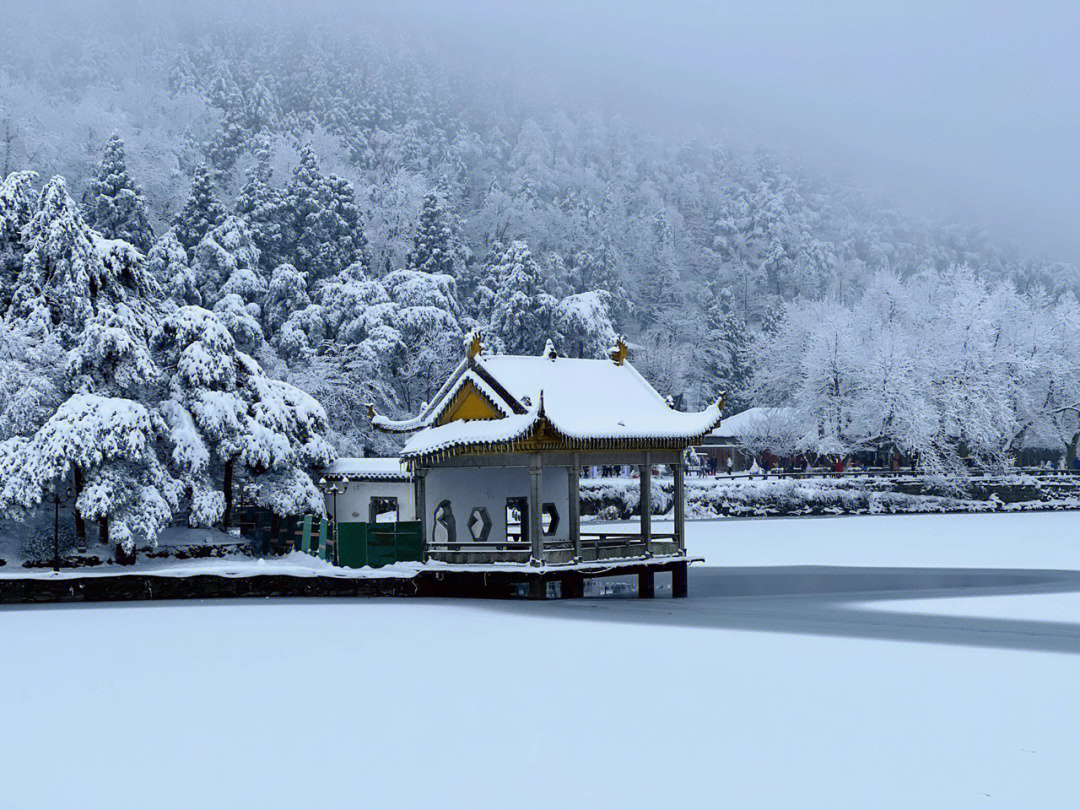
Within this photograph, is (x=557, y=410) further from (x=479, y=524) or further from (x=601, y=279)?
(x=601, y=279)

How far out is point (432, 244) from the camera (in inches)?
3423

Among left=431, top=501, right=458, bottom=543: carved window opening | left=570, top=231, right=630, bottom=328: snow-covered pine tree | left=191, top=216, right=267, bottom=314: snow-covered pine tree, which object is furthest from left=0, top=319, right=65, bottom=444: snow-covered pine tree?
left=570, top=231, right=630, bottom=328: snow-covered pine tree

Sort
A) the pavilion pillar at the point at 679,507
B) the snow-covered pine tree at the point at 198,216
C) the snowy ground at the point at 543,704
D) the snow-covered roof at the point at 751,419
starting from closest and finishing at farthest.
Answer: the snowy ground at the point at 543,704 → the pavilion pillar at the point at 679,507 → the snow-covered pine tree at the point at 198,216 → the snow-covered roof at the point at 751,419

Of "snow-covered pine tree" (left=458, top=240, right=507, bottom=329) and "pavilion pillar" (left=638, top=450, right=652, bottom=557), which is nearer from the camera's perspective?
"pavilion pillar" (left=638, top=450, right=652, bottom=557)

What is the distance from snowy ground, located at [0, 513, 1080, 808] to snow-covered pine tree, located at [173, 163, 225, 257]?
45.7 metres

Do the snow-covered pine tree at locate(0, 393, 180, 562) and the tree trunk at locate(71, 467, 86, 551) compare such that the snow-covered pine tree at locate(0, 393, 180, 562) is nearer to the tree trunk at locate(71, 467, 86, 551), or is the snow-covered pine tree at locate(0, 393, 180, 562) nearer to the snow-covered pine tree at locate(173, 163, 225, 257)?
the tree trunk at locate(71, 467, 86, 551)

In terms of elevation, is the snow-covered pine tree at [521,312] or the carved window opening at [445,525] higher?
the snow-covered pine tree at [521,312]

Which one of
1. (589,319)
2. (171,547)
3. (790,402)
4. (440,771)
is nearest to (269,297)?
(589,319)

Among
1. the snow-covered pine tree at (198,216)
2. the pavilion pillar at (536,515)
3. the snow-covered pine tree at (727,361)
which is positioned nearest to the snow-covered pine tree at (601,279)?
the snow-covered pine tree at (727,361)

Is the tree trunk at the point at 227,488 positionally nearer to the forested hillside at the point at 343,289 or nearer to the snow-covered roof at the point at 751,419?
the forested hillside at the point at 343,289

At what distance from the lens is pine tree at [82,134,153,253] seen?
70.9 m

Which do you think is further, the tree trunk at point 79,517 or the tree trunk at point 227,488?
the tree trunk at point 227,488

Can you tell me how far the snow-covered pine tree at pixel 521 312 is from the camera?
83000 millimetres

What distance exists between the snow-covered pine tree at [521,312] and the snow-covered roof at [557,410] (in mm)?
47971
